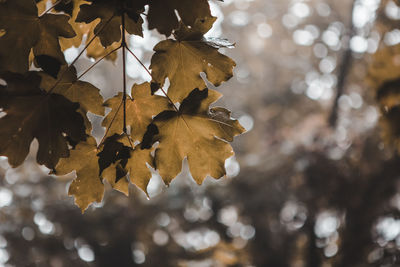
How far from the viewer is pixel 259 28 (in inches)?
508

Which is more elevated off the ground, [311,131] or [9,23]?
[9,23]

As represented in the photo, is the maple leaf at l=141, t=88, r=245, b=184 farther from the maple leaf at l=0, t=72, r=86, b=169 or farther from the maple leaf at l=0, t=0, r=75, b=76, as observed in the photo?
the maple leaf at l=0, t=0, r=75, b=76

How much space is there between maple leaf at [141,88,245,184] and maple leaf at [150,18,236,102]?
2.1 inches

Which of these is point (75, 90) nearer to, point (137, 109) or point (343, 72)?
point (137, 109)

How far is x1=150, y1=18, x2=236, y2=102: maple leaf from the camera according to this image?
1322 mm

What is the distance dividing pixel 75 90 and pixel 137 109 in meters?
0.22

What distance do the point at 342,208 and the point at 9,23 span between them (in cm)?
631

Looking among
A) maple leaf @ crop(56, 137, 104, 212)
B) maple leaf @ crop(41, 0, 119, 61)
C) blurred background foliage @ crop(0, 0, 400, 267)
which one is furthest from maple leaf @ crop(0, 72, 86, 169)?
blurred background foliage @ crop(0, 0, 400, 267)

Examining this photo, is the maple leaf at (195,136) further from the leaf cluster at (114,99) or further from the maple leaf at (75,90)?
the maple leaf at (75,90)

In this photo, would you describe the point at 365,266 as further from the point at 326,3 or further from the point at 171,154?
the point at 326,3

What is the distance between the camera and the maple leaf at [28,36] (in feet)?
3.94

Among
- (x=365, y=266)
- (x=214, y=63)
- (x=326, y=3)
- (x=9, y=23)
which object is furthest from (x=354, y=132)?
(x=9, y=23)

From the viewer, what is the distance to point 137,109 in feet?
4.62

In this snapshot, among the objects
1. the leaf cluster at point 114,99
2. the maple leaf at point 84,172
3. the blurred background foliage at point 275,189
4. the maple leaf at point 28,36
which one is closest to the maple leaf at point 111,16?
the leaf cluster at point 114,99
